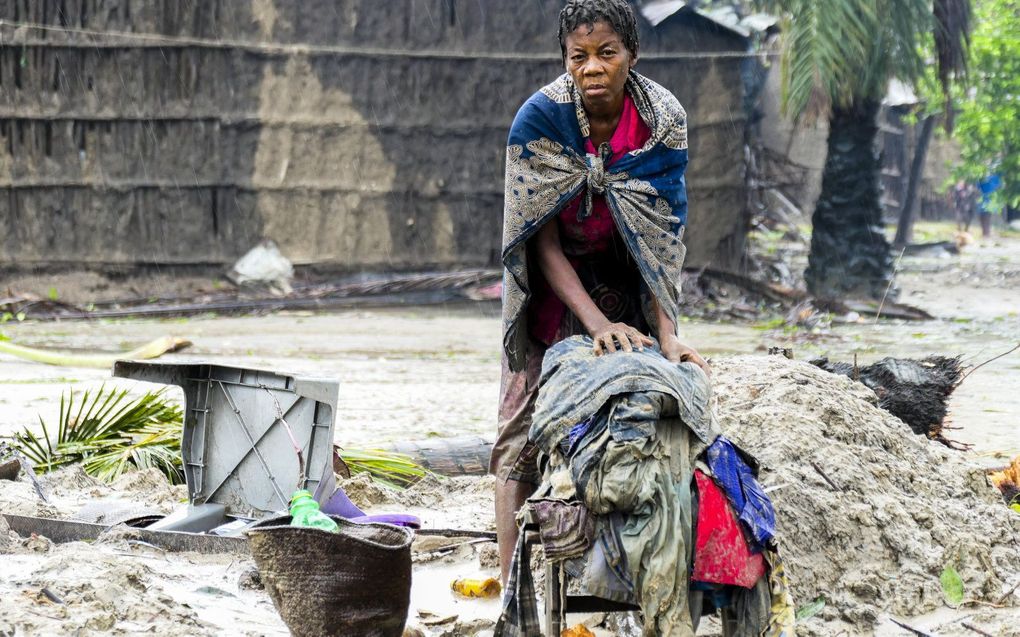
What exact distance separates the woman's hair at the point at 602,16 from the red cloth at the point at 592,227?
8.4 inches

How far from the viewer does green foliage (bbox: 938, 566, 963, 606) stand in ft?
12.7

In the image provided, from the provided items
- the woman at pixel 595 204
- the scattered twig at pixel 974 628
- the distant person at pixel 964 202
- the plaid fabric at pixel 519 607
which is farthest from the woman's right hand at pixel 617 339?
the distant person at pixel 964 202

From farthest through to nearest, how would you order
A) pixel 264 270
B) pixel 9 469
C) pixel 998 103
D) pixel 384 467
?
pixel 998 103 → pixel 264 270 → pixel 384 467 → pixel 9 469

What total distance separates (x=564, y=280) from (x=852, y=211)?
1220cm

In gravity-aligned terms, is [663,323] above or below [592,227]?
below

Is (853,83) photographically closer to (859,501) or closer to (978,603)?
(859,501)

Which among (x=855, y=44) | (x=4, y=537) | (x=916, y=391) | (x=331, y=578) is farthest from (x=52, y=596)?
(x=855, y=44)

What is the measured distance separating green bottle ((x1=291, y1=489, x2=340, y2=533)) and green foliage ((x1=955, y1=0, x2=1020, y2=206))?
1683cm

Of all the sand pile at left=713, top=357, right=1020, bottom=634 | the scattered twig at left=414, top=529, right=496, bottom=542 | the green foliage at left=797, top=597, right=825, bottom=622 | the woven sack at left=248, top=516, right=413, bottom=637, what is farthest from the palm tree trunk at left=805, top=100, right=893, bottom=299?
the woven sack at left=248, top=516, right=413, bottom=637

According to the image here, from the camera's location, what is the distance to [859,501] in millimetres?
4062

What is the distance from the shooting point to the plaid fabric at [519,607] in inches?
121

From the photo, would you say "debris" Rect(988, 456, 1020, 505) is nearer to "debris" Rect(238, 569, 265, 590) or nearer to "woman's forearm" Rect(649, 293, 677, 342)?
"woman's forearm" Rect(649, 293, 677, 342)

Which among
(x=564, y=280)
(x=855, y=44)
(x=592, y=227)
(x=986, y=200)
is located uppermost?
(x=855, y=44)

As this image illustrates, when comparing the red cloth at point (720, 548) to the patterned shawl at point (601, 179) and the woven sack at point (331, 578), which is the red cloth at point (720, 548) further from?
the woven sack at point (331, 578)
